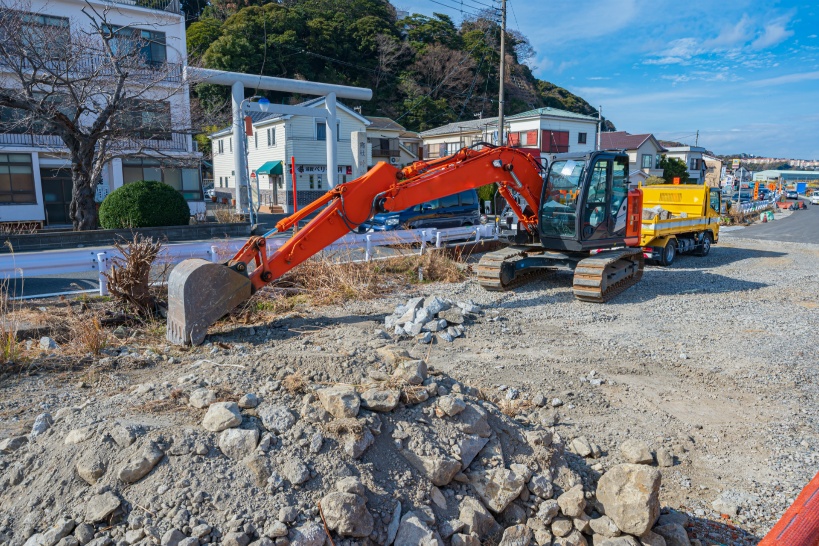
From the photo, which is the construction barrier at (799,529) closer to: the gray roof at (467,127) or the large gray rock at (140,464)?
the large gray rock at (140,464)

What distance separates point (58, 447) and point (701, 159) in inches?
2775

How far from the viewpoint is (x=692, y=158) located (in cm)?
6250

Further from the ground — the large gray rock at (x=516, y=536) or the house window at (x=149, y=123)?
the house window at (x=149, y=123)

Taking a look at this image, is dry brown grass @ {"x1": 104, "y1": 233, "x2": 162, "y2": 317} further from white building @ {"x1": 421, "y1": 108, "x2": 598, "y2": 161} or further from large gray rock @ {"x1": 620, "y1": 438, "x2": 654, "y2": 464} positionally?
white building @ {"x1": 421, "y1": 108, "x2": 598, "y2": 161}

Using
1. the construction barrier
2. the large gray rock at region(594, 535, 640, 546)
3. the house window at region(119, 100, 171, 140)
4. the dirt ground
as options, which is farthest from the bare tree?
the construction barrier

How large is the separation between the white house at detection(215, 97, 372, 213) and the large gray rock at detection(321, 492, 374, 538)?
103ft

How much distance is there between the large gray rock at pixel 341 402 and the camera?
3906 mm

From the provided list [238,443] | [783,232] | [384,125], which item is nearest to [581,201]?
[238,443]

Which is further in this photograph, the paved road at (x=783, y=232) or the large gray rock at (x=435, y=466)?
the paved road at (x=783, y=232)

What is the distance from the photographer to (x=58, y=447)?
371cm

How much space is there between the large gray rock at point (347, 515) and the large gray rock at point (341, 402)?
0.65 metres

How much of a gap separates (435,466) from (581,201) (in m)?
7.45

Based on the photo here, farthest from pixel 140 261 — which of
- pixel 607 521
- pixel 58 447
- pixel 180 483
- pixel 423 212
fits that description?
pixel 423 212

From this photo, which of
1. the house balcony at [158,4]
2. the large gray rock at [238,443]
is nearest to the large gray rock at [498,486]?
the large gray rock at [238,443]
